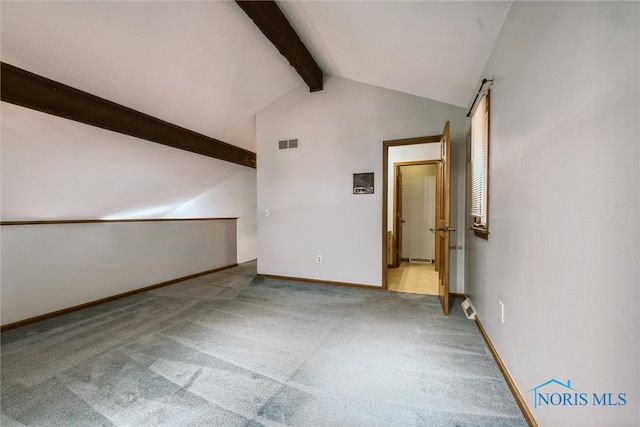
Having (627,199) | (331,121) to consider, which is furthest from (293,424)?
(331,121)

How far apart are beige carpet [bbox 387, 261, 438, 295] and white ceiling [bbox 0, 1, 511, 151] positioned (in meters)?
2.51

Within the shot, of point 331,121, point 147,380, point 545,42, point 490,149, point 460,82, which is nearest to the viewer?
point 545,42

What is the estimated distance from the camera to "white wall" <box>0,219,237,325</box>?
8.24 feet

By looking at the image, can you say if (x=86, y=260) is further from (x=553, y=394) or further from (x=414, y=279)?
(x=414, y=279)

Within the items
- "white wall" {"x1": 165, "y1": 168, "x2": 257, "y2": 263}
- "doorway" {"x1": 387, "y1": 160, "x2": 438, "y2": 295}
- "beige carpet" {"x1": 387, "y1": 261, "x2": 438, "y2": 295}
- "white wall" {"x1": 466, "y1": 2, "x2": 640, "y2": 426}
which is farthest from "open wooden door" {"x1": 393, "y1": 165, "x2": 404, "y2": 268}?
"white wall" {"x1": 165, "y1": 168, "x2": 257, "y2": 263}

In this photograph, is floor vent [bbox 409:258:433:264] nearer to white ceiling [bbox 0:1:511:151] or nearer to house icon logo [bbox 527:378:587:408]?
white ceiling [bbox 0:1:511:151]

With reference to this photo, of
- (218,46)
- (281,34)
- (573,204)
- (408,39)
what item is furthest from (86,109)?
(573,204)

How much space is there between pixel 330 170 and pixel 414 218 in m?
2.75

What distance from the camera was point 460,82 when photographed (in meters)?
2.64

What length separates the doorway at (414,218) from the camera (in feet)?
16.2

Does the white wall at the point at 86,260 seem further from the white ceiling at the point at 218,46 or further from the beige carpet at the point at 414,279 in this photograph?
the beige carpet at the point at 414,279

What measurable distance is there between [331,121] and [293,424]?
3.47 m

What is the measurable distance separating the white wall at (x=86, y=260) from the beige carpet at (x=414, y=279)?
3414 millimetres

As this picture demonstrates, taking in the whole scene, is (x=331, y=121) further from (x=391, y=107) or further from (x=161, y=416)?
(x=161, y=416)
